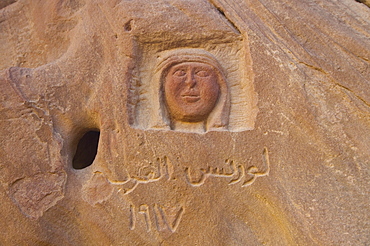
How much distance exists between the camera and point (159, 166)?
2.74 meters

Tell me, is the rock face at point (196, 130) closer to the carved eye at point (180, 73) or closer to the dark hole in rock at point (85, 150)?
the carved eye at point (180, 73)

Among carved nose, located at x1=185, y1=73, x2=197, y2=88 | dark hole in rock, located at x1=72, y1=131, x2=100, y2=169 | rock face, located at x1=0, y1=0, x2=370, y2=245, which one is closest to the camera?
rock face, located at x1=0, y1=0, x2=370, y2=245

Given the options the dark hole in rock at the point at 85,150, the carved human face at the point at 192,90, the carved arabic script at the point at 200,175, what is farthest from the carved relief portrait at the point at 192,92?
the dark hole in rock at the point at 85,150

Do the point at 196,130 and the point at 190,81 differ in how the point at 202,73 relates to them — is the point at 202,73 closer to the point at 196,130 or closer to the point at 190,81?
the point at 190,81

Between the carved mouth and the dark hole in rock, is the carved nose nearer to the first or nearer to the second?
the carved mouth

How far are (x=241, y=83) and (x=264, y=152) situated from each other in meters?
0.60

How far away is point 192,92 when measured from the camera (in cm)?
283

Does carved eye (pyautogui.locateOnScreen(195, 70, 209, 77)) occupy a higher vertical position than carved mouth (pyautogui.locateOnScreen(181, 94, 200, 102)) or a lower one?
higher

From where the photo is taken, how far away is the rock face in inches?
105

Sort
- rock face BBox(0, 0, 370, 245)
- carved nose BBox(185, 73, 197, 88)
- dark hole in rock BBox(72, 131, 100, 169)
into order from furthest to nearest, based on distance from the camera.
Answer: dark hole in rock BBox(72, 131, 100, 169) < carved nose BBox(185, 73, 197, 88) < rock face BBox(0, 0, 370, 245)

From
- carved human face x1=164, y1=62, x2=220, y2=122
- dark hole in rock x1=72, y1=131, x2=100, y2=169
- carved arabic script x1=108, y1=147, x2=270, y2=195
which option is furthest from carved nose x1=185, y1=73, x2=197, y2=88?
dark hole in rock x1=72, y1=131, x2=100, y2=169

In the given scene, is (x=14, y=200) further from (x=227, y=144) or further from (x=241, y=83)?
(x=241, y=83)

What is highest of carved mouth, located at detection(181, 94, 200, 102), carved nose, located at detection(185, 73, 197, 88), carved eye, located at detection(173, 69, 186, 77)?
carved eye, located at detection(173, 69, 186, 77)

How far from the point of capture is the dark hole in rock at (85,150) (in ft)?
10.8
